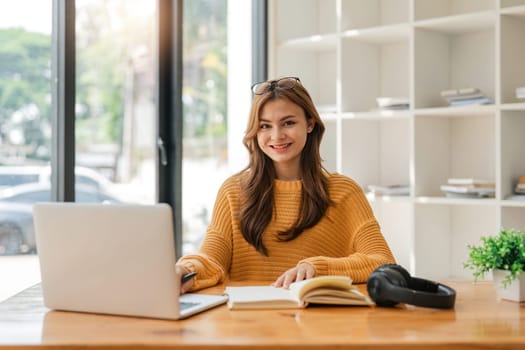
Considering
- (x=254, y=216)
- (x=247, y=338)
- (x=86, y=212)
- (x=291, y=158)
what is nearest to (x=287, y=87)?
(x=291, y=158)

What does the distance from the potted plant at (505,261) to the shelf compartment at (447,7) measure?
1.99 meters

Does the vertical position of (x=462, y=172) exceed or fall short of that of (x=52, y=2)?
it falls short

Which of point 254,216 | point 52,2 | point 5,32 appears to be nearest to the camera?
point 254,216

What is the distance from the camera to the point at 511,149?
10.6ft

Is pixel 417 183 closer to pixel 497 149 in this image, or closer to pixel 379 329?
pixel 497 149

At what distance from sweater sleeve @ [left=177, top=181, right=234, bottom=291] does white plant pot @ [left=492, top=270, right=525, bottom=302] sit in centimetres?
73

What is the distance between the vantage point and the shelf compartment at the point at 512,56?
10.4 feet

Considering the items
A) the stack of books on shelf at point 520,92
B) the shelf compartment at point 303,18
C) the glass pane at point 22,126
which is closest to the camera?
the glass pane at point 22,126

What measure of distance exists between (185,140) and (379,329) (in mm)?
2432

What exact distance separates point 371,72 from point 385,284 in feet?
8.19

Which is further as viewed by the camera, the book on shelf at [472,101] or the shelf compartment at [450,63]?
the shelf compartment at [450,63]

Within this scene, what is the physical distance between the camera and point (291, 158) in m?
2.39

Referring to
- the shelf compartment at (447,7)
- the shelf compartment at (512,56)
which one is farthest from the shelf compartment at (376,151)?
the shelf compartment at (512,56)

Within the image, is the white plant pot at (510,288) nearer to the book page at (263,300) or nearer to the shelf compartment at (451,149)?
the book page at (263,300)
